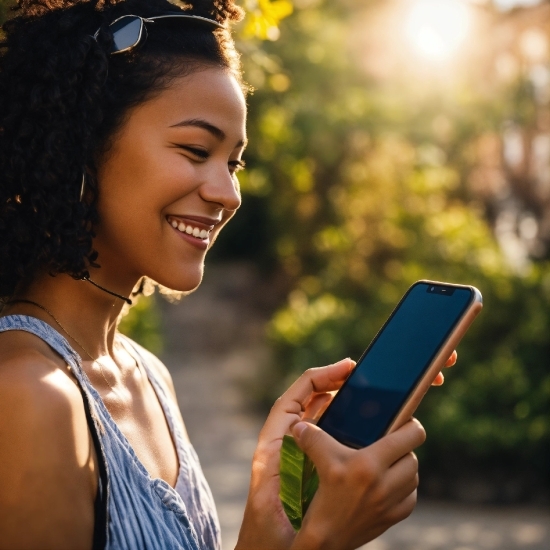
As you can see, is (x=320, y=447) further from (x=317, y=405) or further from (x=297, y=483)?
(x=317, y=405)

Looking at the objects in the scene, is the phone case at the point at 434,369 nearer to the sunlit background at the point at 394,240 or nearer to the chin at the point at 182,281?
the chin at the point at 182,281

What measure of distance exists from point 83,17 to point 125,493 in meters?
1.13

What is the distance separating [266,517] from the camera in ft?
4.80

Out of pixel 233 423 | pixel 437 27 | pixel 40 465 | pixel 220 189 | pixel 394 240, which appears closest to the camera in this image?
pixel 40 465

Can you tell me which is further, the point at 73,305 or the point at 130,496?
the point at 73,305

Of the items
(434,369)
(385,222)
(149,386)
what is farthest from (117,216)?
(385,222)

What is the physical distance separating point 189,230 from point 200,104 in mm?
302

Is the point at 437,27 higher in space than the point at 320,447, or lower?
higher

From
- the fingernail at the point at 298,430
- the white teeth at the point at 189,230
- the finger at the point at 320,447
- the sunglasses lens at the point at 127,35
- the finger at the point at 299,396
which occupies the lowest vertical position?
the finger at the point at 320,447

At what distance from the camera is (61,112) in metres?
1.69

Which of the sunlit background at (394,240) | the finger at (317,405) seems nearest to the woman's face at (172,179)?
the finger at (317,405)

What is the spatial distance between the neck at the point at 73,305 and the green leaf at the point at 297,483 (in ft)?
2.06

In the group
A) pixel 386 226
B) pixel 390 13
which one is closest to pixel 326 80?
pixel 386 226

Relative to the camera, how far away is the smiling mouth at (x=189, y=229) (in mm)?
1757
